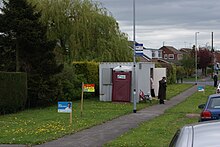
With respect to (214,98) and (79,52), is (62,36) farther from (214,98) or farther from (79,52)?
(214,98)

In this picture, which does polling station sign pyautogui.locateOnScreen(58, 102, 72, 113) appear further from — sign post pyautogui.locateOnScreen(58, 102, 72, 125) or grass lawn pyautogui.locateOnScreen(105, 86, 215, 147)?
grass lawn pyautogui.locateOnScreen(105, 86, 215, 147)

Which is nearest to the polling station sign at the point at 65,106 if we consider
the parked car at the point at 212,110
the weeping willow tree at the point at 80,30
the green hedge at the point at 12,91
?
the parked car at the point at 212,110

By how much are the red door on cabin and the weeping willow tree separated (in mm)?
7008

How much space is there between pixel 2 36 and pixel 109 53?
14231 millimetres

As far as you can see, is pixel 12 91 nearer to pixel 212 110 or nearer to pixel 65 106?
pixel 65 106

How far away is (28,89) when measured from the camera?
26.2m

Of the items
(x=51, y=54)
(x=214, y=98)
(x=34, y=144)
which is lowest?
(x=34, y=144)

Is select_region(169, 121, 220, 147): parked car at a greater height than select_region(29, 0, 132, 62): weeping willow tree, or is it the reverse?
select_region(29, 0, 132, 62): weeping willow tree

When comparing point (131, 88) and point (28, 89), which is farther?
point (131, 88)

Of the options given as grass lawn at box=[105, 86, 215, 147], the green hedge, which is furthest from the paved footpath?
the green hedge

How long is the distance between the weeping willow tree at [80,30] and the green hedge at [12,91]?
11.1 metres

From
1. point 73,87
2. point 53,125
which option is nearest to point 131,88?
point 73,87

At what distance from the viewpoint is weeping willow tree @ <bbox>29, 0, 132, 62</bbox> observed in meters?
37.1

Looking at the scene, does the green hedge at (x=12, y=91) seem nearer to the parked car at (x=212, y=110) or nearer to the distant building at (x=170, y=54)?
the parked car at (x=212, y=110)
